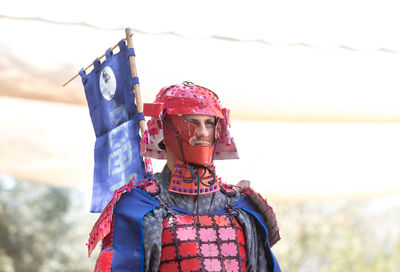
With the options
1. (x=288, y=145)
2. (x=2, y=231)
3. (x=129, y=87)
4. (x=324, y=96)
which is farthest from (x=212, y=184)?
(x=2, y=231)

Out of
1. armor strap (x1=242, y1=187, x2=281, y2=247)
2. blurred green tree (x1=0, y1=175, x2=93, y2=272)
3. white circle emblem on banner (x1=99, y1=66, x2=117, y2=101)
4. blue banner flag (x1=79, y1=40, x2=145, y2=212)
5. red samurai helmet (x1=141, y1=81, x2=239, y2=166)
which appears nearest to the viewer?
red samurai helmet (x1=141, y1=81, x2=239, y2=166)

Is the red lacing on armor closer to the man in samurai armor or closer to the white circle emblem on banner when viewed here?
the man in samurai armor

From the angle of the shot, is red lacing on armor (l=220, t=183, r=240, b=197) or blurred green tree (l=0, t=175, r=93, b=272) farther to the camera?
blurred green tree (l=0, t=175, r=93, b=272)

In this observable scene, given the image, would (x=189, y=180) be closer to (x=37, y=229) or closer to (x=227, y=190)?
(x=227, y=190)

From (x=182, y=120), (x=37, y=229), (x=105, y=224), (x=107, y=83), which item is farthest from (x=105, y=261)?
(x=37, y=229)

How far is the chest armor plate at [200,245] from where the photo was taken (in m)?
1.85

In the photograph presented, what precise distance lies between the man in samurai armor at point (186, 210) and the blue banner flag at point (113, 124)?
198 mm

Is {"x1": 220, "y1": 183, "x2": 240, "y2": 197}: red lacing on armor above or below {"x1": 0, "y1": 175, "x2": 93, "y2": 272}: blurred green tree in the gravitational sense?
below

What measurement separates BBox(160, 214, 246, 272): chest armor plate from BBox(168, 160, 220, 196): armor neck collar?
0.27ft

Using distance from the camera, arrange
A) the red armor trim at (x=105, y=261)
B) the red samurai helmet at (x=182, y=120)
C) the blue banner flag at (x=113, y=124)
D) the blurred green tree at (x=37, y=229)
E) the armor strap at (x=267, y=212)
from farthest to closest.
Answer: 1. the blurred green tree at (x=37, y=229)
2. the blue banner flag at (x=113, y=124)
3. the armor strap at (x=267, y=212)
4. the red samurai helmet at (x=182, y=120)
5. the red armor trim at (x=105, y=261)

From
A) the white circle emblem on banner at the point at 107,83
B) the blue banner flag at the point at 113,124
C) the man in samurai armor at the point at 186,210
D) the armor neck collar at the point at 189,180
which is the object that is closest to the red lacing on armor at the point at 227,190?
the man in samurai armor at the point at 186,210

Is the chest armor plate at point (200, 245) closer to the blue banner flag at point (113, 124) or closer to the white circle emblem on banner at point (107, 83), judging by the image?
the blue banner flag at point (113, 124)

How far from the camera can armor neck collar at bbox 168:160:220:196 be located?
1956mm

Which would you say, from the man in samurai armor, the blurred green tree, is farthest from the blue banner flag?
the blurred green tree
